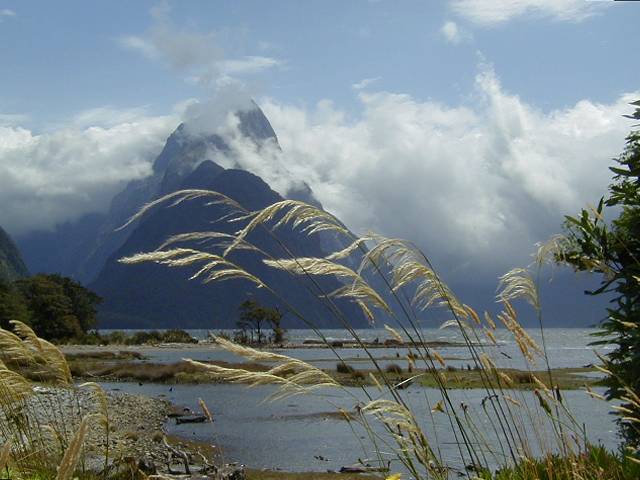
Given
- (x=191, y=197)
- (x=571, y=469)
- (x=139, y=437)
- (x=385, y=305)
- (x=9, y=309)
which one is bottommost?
(x=139, y=437)

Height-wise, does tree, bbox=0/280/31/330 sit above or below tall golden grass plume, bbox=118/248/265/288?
below

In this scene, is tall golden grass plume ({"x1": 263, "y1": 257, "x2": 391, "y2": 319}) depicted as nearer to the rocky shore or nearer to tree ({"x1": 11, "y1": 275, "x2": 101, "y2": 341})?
the rocky shore

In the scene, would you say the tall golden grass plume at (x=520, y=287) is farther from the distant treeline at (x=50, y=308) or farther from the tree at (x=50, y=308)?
the tree at (x=50, y=308)

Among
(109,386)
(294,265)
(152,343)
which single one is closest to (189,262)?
(294,265)

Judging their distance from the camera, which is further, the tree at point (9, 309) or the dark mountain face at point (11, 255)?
the dark mountain face at point (11, 255)

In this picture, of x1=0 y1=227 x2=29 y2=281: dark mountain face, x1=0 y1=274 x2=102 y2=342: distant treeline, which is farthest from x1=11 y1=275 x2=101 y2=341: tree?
x1=0 y1=227 x2=29 y2=281: dark mountain face

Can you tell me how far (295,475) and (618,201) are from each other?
1097 cm

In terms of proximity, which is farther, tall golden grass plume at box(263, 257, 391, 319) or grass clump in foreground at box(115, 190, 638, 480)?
tall golden grass plume at box(263, 257, 391, 319)

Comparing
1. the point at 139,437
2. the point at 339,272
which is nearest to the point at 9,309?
the point at 139,437

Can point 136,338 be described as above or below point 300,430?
below

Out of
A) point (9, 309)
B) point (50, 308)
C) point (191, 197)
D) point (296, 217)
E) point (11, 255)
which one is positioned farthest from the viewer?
point (11, 255)

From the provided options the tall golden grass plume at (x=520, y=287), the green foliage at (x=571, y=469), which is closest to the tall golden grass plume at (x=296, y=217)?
the tall golden grass plume at (x=520, y=287)

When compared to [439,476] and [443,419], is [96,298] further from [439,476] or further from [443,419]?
[439,476]

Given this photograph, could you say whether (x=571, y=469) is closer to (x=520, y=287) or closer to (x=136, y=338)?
(x=520, y=287)
